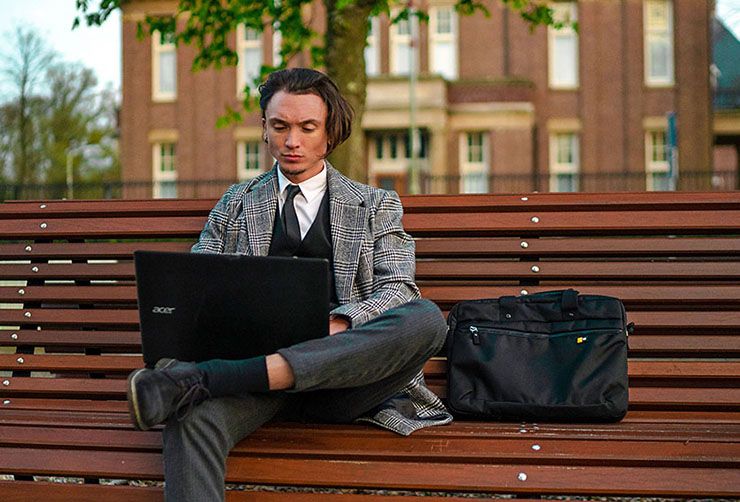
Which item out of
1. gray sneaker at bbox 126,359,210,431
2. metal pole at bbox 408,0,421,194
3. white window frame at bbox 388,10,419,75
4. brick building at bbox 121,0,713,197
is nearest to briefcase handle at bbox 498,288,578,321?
gray sneaker at bbox 126,359,210,431

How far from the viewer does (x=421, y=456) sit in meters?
3.00

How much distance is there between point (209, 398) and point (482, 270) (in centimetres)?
153

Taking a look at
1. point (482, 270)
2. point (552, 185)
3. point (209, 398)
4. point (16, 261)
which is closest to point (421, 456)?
point (209, 398)

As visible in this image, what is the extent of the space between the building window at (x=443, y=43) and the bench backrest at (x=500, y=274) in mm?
24596

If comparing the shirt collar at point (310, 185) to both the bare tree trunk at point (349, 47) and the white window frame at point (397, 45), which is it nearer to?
the bare tree trunk at point (349, 47)

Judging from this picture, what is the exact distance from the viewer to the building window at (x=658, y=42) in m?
27.9

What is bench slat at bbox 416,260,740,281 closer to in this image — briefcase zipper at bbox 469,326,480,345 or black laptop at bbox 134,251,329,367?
briefcase zipper at bbox 469,326,480,345

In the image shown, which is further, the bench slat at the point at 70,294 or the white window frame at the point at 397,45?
the white window frame at the point at 397,45

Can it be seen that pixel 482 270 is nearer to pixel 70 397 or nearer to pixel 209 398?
pixel 209 398

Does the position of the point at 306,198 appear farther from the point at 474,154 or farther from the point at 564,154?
the point at 564,154

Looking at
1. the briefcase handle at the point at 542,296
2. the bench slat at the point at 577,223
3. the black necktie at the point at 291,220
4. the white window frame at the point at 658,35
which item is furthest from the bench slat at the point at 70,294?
the white window frame at the point at 658,35

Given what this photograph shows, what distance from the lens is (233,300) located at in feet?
9.91

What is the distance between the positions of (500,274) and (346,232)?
28.6 inches

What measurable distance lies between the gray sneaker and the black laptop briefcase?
1.10 metres
